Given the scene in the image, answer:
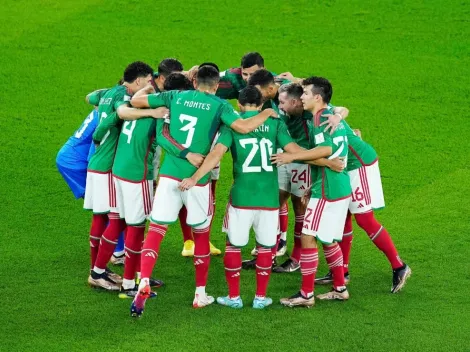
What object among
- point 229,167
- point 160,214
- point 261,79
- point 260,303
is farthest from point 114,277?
point 229,167

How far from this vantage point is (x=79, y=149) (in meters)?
8.52

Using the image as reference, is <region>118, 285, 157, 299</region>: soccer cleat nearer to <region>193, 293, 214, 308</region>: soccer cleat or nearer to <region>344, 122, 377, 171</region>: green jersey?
<region>193, 293, 214, 308</region>: soccer cleat

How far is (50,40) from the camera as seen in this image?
14711mm

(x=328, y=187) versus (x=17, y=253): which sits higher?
(x=328, y=187)

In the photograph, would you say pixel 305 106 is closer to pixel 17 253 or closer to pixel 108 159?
pixel 108 159

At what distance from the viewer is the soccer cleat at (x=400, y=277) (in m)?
8.00

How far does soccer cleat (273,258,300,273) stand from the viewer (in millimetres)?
8523

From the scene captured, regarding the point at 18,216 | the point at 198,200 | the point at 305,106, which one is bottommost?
the point at 18,216

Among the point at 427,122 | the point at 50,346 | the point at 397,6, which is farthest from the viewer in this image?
the point at 397,6

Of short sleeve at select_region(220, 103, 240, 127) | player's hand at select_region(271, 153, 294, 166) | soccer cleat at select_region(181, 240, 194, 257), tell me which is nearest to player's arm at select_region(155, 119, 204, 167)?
short sleeve at select_region(220, 103, 240, 127)

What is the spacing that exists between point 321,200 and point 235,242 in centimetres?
76

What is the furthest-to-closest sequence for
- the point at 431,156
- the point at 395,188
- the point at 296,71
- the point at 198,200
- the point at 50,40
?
the point at 50,40 < the point at 296,71 < the point at 431,156 < the point at 395,188 < the point at 198,200

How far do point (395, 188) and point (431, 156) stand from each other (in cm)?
107

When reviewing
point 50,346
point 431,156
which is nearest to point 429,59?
point 431,156
